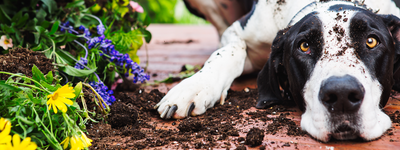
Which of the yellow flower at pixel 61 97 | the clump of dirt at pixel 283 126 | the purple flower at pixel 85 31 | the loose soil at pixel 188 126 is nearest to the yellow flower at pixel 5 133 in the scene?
the yellow flower at pixel 61 97

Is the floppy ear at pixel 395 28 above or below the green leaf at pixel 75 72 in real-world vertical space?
Result: above

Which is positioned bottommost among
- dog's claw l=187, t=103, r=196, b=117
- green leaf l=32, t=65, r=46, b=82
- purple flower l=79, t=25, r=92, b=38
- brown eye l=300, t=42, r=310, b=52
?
dog's claw l=187, t=103, r=196, b=117

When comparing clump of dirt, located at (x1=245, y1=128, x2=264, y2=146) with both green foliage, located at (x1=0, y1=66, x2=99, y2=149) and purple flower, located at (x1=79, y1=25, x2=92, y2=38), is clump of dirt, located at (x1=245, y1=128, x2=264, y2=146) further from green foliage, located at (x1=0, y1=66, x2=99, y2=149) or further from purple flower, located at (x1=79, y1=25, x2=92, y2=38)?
purple flower, located at (x1=79, y1=25, x2=92, y2=38)

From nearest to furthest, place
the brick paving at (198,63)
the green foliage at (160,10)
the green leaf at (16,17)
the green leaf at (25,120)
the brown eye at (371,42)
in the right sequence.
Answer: the green leaf at (25,120) < the brick paving at (198,63) < the brown eye at (371,42) < the green leaf at (16,17) < the green foliage at (160,10)

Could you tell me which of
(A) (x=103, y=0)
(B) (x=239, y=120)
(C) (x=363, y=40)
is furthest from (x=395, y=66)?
(A) (x=103, y=0)

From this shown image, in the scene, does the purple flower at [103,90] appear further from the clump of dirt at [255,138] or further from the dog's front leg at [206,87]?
the clump of dirt at [255,138]

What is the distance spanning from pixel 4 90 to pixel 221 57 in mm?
1349

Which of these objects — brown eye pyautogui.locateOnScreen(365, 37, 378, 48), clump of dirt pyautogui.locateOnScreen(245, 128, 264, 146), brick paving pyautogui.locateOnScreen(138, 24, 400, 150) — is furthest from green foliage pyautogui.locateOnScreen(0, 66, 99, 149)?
brown eye pyautogui.locateOnScreen(365, 37, 378, 48)

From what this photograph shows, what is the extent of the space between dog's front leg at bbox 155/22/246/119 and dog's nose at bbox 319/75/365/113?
2.44 ft

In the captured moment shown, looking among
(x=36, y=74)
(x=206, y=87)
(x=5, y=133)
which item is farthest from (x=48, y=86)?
(x=206, y=87)

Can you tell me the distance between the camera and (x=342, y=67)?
1311 mm

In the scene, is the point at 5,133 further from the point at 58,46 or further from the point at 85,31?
the point at 85,31

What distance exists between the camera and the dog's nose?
3.97 feet

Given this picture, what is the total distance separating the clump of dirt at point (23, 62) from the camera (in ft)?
5.11
